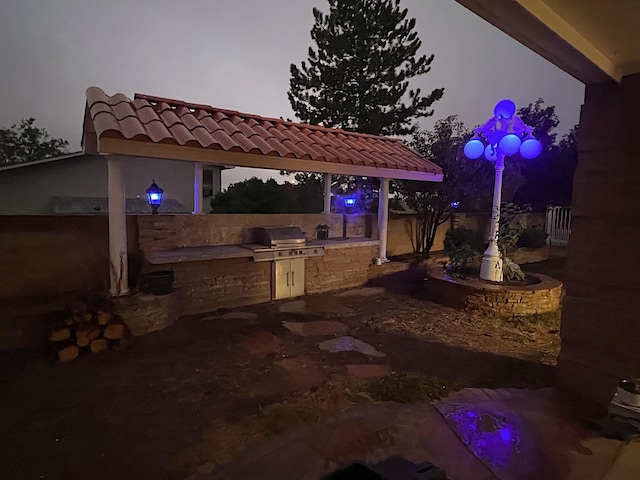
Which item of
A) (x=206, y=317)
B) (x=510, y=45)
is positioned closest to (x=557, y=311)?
(x=206, y=317)

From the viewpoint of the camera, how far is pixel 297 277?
7559 millimetres

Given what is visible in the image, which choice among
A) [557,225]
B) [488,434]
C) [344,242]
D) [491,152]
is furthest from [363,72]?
[488,434]

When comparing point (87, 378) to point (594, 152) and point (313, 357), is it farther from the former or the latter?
point (594, 152)

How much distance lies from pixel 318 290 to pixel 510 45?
21.0 m

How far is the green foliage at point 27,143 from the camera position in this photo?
19.1 meters

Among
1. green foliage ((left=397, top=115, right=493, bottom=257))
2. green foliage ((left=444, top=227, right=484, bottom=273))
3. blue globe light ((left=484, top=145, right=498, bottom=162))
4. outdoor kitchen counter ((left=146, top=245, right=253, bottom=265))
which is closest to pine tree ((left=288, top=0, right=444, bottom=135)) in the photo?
green foliage ((left=397, top=115, right=493, bottom=257))

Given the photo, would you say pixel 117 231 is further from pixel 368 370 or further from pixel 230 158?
pixel 368 370

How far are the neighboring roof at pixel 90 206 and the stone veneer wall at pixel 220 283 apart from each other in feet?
20.6

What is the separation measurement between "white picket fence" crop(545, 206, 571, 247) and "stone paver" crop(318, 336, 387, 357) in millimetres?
15226

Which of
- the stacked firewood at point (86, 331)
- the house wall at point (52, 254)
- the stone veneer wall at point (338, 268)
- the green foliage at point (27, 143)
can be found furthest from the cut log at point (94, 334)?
the green foliage at point (27, 143)

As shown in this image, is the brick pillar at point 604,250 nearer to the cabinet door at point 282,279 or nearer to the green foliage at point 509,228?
the green foliage at point 509,228

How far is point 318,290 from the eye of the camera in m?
7.98

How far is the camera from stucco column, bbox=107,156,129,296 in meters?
5.18

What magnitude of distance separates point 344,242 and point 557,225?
13.5m
